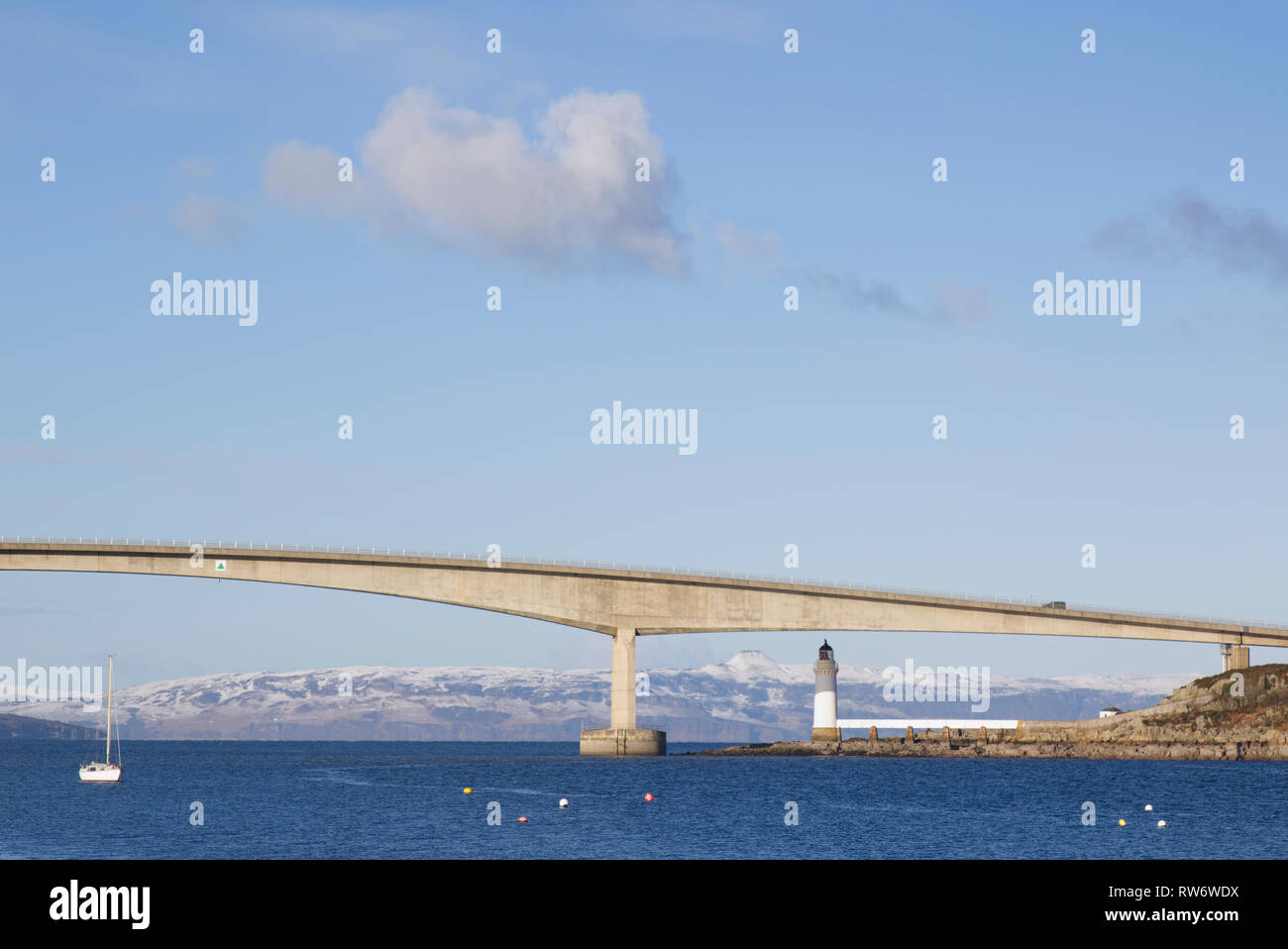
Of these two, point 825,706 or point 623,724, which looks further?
point 825,706

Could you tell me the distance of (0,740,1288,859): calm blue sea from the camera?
173 feet

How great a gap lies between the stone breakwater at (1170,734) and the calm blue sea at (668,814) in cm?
1421

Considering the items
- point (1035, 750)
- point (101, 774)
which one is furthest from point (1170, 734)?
point (101, 774)

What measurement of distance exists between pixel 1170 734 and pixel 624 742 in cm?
5016

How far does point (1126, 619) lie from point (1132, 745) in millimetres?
11525

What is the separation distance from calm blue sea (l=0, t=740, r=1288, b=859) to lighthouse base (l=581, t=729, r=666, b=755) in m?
23.0

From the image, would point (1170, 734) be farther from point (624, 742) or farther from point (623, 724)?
point (624, 742)

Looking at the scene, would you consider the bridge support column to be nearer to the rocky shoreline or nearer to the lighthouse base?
the lighthouse base

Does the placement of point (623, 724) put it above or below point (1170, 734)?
above

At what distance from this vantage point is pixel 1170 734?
131m

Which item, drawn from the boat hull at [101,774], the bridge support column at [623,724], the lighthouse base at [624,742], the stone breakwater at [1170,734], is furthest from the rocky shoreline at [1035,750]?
the boat hull at [101,774]
